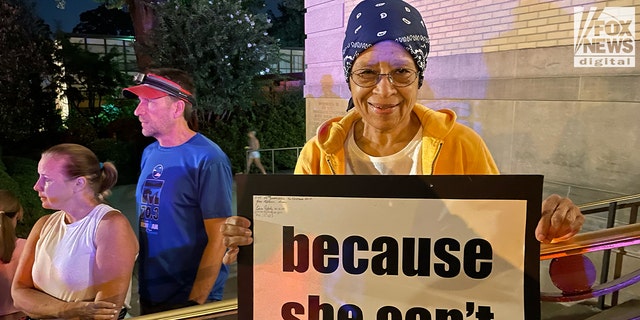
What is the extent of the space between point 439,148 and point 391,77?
0.92 ft

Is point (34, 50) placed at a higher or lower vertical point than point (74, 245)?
higher

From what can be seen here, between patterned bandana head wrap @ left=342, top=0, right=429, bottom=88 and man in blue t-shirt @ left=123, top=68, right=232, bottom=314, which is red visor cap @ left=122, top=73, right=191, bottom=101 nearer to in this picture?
man in blue t-shirt @ left=123, top=68, right=232, bottom=314

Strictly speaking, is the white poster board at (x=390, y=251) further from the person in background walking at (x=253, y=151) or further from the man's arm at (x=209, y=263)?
the person in background walking at (x=253, y=151)

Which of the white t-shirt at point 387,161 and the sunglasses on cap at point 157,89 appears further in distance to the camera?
the sunglasses on cap at point 157,89

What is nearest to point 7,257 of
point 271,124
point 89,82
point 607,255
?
point 89,82

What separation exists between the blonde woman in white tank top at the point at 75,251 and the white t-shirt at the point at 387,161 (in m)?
0.88

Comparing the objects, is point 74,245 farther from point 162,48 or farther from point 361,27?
point 162,48

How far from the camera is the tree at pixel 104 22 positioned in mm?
2785

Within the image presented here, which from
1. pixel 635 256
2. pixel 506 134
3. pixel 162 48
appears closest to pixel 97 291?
pixel 162 48

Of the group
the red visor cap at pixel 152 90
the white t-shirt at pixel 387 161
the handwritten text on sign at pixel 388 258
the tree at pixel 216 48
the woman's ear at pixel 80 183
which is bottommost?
the handwritten text on sign at pixel 388 258

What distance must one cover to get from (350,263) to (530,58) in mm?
3097

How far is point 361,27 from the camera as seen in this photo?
1.54 metres

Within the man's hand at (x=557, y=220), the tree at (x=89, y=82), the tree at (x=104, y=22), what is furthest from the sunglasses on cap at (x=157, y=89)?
the man's hand at (x=557, y=220)

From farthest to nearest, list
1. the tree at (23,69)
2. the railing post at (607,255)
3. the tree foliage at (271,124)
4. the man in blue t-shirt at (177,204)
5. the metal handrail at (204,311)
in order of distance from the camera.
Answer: the tree foliage at (271,124), the railing post at (607,255), the tree at (23,69), the man in blue t-shirt at (177,204), the metal handrail at (204,311)
